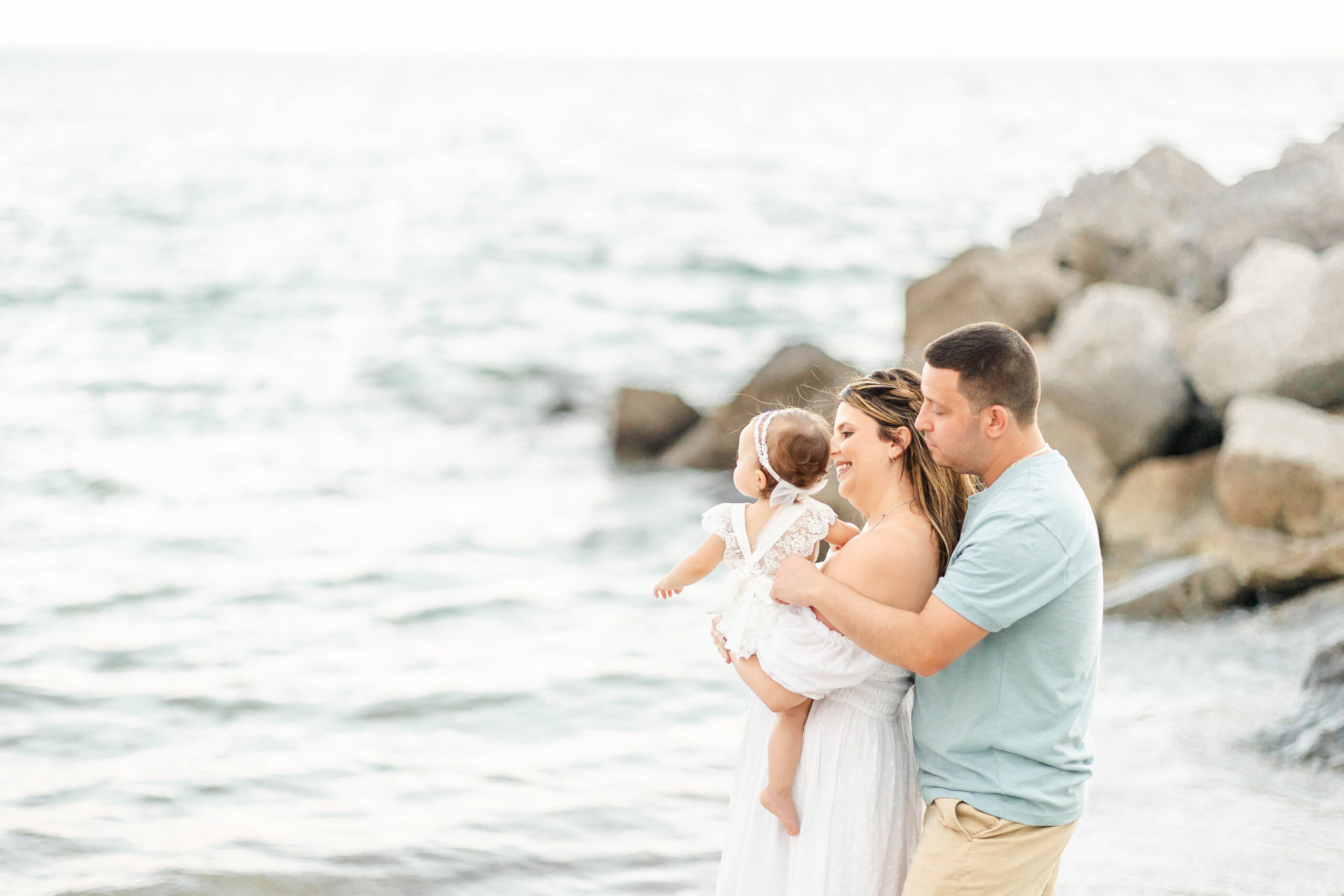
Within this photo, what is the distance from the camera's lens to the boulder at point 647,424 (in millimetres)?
12477

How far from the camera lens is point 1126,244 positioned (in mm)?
12398

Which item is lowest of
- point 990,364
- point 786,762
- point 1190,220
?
point 786,762

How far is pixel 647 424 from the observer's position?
1248 cm

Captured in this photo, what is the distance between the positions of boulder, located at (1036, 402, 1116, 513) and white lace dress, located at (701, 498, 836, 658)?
19.1ft

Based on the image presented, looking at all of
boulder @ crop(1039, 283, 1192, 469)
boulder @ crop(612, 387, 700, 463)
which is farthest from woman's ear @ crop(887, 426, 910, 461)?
boulder @ crop(612, 387, 700, 463)

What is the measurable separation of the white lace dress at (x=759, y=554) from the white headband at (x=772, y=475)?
0.02 m

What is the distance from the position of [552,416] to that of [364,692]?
25.8 feet

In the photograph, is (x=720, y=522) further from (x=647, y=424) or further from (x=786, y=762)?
(x=647, y=424)

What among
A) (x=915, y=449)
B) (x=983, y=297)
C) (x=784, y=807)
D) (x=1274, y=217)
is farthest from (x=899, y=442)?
(x=1274, y=217)

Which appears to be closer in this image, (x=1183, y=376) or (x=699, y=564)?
(x=699, y=564)

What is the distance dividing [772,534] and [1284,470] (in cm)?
550

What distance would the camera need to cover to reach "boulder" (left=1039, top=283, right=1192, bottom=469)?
27.8 ft

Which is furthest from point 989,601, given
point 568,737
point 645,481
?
point 645,481

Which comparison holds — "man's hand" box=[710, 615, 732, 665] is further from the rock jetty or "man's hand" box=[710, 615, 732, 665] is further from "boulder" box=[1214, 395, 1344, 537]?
"boulder" box=[1214, 395, 1344, 537]
